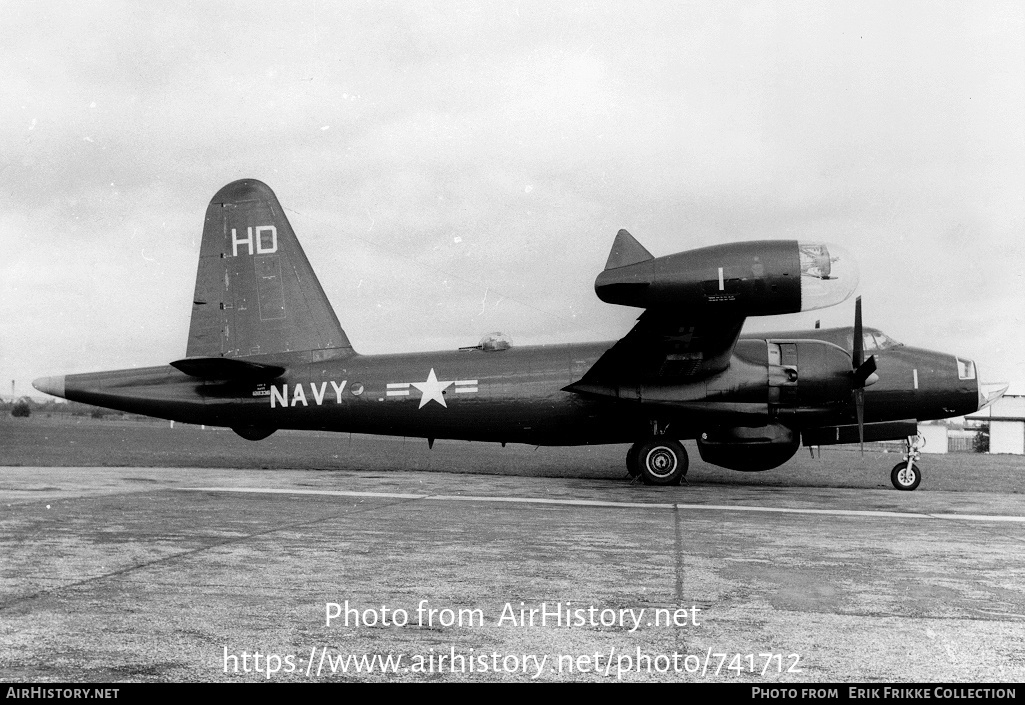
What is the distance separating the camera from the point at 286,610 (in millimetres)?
4910

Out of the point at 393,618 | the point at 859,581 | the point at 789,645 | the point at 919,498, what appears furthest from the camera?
the point at 919,498

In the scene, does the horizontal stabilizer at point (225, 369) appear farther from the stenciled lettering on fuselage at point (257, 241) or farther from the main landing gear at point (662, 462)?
the main landing gear at point (662, 462)

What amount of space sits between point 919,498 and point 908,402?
336cm

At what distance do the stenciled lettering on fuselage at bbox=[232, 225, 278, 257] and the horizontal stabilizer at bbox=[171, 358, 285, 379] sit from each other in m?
2.66

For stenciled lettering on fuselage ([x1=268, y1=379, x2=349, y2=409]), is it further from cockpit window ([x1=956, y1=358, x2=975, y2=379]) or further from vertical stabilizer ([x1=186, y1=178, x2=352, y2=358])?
cockpit window ([x1=956, y1=358, x2=975, y2=379])

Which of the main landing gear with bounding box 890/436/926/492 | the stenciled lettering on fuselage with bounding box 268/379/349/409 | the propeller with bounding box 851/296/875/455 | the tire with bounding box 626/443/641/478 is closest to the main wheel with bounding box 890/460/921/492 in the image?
the main landing gear with bounding box 890/436/926/492

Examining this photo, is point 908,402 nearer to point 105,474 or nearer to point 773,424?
point 773,424

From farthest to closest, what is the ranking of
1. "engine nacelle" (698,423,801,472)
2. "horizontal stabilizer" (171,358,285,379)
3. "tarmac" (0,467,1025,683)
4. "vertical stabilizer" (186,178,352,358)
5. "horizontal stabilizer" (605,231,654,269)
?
"vertical stabilizer" (186,178,352,358)
"engine nacelle" (698,423,801,472)
"horizontal stabilizer" (171,358,285,379)
"horizontal stabilizer" (605,231,654,269)
"tarmac" (0,467,1025,683)

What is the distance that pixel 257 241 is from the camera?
1778 centimetres

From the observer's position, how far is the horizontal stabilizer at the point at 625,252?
530 inches

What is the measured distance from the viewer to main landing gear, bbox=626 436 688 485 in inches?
641

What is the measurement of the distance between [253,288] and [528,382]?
6267mm

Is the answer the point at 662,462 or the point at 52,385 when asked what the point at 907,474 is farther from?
the point at 52,385
